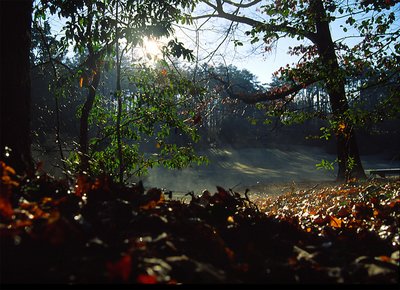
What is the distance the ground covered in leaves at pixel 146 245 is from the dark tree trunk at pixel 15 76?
3.37 feet

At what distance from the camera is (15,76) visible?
2863 millimetres

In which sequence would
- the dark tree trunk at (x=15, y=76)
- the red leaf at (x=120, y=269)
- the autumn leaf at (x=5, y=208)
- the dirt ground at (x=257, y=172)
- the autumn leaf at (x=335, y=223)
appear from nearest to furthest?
the red leaf at (x=120, y=269) → the autumn leaf at (x=5, y=208) → the dark tree trunk at (x=15, y=76) → the autumn leaf at (x=335, y=223) → the dirt ground at (x=257, y=172)

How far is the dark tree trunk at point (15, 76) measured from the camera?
271cm

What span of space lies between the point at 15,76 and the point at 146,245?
2265 mm

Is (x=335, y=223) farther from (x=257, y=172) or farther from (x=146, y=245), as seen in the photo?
(x=257, y=172)

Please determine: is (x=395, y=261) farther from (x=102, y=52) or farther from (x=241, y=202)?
(x=102, y=52)

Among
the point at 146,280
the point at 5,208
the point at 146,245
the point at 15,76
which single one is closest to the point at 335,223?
the point at 146,245

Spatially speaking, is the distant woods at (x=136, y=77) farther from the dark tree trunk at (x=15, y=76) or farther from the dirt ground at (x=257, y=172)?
the dirt ground at (x=257, y=172)

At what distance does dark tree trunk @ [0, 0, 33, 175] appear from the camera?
271 cm

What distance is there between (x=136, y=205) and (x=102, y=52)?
3.84 meters

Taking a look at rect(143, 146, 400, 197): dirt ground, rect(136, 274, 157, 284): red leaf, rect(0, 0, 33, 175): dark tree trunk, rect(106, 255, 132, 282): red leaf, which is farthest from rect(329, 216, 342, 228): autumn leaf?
rect(143, 146, 400, 197): dirt ground

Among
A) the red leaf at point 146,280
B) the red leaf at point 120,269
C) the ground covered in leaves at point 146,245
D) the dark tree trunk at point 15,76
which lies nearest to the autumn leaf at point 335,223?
the ground covered in leaves at point 146,245

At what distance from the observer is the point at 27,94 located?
2.98 meters

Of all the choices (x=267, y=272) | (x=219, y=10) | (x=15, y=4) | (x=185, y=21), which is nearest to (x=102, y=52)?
(x=185, y=21)
